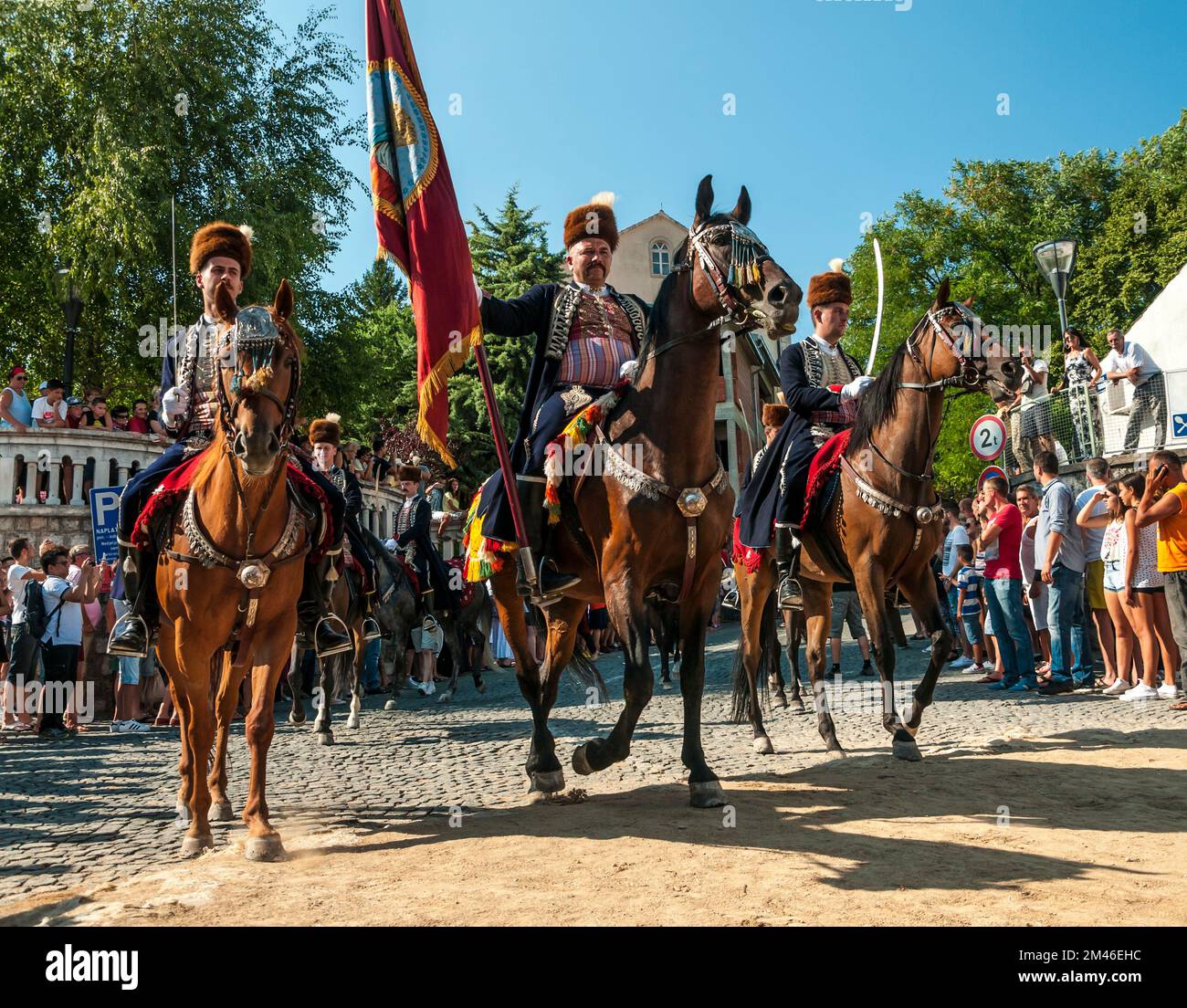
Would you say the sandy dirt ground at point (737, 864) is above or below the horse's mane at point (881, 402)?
below

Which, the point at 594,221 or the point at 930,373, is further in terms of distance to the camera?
the point at 930,373

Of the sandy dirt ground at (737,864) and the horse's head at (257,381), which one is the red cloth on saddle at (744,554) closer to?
the sandy dirt ground at (737,864)

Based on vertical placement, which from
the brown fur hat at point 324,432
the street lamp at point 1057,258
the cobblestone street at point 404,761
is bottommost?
the cobblestone street at point 404,761

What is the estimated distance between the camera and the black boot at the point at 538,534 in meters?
7.12

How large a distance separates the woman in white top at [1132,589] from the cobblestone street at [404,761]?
0.56m

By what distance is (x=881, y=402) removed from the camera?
8.85 metres

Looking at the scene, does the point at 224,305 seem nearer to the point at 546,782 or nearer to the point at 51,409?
the point at 546,782

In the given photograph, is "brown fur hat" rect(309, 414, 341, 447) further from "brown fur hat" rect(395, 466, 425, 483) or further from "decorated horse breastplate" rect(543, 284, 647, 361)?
"decorated horse breastplate" rect(543, 284, 647, 361)

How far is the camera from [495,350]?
3416cm

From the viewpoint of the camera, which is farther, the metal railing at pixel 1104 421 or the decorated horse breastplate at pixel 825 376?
the metal railing at pixel 1104 421

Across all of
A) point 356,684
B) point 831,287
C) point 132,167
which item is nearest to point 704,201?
point 831,287

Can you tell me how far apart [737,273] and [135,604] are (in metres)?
4.16

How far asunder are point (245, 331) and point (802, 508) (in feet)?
16.8

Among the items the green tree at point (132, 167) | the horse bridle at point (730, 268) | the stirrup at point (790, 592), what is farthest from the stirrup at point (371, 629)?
the green tree at point (132, 167)
